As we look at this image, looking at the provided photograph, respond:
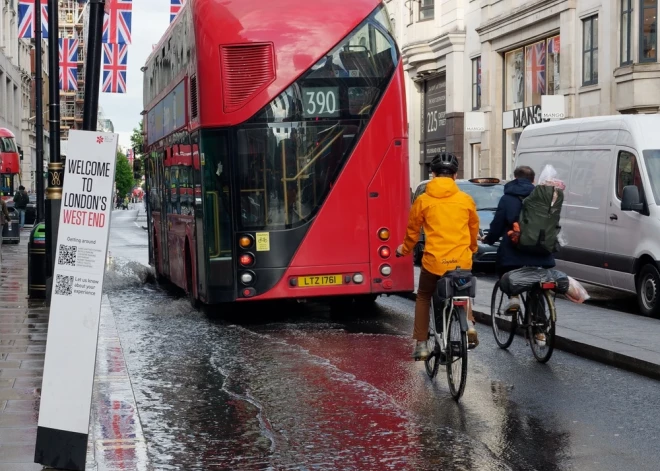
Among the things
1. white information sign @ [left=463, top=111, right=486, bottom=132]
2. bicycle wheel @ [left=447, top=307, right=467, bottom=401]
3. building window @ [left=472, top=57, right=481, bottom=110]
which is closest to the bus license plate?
bicycle wheel @ [left=447, top=307, right=467, bottom=401]

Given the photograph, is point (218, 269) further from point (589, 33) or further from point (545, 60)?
point (545, 60)

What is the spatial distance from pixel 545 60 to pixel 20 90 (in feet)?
175

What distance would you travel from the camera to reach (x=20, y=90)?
79.1 meters

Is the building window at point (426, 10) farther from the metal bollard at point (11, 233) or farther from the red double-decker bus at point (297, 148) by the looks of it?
the red double-decker bus at point (297, 148)

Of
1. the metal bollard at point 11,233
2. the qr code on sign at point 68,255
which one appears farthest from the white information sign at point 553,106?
the metal bollard at point 11,233

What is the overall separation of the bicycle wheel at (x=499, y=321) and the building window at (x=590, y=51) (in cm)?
1890

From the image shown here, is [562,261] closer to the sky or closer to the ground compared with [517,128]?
closer to the ground

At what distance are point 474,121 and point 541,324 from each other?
2671 cm

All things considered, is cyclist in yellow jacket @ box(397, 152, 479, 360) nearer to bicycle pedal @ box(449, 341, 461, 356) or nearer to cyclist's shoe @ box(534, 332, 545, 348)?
bicycle pedal @ box(449, 341, 461, 356)

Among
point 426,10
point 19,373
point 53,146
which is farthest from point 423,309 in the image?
point 426,10

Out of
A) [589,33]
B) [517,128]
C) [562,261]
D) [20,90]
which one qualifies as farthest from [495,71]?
[20,90]

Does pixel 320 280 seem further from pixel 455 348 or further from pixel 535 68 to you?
pixel 535 68

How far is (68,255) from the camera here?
20.9 feet

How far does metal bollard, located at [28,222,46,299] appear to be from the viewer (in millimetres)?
16828
